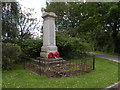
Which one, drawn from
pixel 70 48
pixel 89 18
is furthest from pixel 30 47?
pixel 89 18

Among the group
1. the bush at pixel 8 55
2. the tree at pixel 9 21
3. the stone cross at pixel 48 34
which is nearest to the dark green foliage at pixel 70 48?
the stone cross at pixel 48 34

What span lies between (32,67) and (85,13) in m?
13.8

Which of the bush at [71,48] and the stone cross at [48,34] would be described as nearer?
the stone cross at [48,34]

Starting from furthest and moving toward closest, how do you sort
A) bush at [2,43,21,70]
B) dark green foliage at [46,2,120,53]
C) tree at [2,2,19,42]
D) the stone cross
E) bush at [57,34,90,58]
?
1. dark green foliage at [46,2,120,53]
2. bush at [57,34,90,58]
3. tree at [2,2,19,42]
4. the stone cross
5. bush at [2,43,21,70]

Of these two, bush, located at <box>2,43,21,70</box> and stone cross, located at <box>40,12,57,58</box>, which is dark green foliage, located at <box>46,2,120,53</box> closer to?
stone cross, located at <box>40,12,57,58</box>

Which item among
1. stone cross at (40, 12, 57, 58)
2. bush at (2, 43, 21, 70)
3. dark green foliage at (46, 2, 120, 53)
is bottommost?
bush at (2, 43, 21, 70)

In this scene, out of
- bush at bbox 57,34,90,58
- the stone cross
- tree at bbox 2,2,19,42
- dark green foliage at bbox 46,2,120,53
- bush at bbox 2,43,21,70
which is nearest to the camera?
bush at bbox 2,43,21,70

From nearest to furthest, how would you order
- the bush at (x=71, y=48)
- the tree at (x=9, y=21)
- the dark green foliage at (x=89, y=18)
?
the tree at (x=9, y=21) → the bush at (x=71, y=48) → the dark green foliage at (x=89, y=18)

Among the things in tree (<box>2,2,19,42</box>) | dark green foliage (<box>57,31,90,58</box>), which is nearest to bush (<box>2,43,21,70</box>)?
tree (<box>2,2,19,42</box>)

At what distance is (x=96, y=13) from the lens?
15805mm

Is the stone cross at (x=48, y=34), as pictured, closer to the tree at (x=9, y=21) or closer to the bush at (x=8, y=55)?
the bush at (x=8, y=55)

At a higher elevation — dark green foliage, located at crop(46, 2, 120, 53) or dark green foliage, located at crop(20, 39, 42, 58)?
dark green foliage, located at crop(46, 2, 120, 53)

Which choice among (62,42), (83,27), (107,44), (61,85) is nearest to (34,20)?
(62,42)

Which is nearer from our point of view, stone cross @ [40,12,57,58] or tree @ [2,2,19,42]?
stone cross @ [40,12,57,58]
